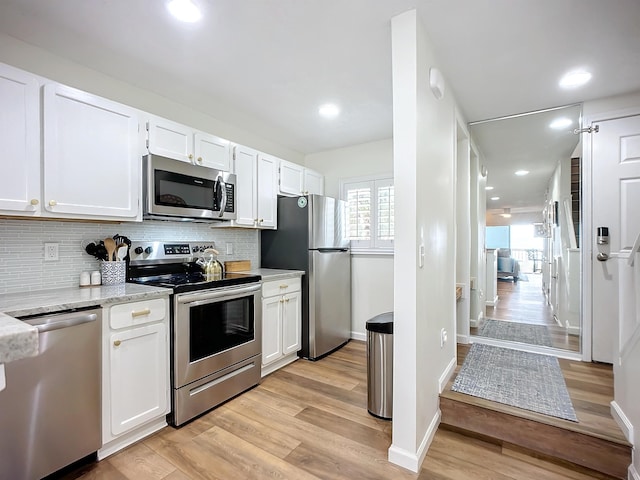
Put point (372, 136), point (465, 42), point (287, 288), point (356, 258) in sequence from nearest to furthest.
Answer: point (465, 42), point (287, 288), point (372, 136), point (356, 258)

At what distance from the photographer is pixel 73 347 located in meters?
1.63

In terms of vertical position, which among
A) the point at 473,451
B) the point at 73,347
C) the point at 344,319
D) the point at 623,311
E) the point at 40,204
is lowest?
the point at 473,451

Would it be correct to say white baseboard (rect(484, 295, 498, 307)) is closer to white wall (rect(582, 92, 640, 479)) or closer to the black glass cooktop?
white wall (rect(582, 92, 640, 479))

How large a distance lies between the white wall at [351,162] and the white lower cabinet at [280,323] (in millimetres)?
1636

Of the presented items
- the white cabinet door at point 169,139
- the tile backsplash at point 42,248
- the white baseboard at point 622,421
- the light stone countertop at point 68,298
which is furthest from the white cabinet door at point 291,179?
the white baseboard at point 622,421

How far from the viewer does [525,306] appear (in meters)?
3.92

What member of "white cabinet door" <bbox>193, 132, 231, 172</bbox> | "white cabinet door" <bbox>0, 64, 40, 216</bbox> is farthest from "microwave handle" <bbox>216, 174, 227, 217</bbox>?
"white cabinet door" <bbox>0, 64, 40, 216</bbox>

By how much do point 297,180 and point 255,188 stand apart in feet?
2.36

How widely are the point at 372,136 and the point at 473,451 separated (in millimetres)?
3151

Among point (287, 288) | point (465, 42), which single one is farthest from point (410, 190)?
point (287, 288)

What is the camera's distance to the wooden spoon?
7.37 ft

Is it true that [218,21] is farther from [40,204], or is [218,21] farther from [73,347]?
[73,347]

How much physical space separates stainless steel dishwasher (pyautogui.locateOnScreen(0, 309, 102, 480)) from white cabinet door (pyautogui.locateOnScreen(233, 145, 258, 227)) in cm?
155

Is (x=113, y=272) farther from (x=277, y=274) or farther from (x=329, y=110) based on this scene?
(x=329, y=110)
